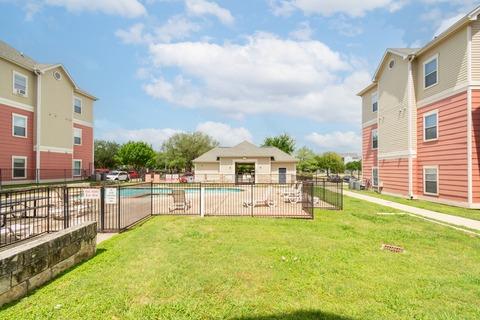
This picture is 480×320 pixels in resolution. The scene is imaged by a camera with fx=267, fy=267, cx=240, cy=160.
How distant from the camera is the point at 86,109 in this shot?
97.9 ft

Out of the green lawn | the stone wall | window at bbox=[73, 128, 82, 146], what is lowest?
the green lawn

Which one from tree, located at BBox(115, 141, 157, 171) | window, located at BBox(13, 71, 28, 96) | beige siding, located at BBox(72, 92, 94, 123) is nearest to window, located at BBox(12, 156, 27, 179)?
window, located at BBox(13, 71, 28, 96)

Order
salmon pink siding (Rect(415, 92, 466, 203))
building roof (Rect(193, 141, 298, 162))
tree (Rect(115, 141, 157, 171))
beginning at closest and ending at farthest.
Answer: salmon pink siding (Rect(415, 92, 466, 203))
building roof (Rect(193, 141, 298, 162))
tree (Rect(115, 141, 157, 171))

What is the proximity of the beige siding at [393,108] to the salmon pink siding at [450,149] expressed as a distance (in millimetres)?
1786

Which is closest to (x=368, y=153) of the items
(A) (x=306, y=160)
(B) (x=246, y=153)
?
(B) (x=246, y=153)

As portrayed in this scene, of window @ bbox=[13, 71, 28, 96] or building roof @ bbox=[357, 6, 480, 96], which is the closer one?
building roof @ bbox=[357, 6, 480, 96]

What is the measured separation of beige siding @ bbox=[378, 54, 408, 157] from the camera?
16844mm

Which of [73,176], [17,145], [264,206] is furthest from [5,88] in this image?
[264,206]

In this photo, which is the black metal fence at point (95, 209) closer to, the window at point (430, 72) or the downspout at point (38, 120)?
the window at point (430, 72)

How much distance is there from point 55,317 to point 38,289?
38.6 inches

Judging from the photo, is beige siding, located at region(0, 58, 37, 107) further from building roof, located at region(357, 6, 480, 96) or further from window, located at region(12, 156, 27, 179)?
building roof, located at region(357, 6, 480, 96)

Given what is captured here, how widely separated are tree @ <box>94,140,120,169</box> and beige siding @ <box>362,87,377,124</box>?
52.7 meters

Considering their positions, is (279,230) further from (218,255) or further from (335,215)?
(335,215)

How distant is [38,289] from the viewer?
156 inches
